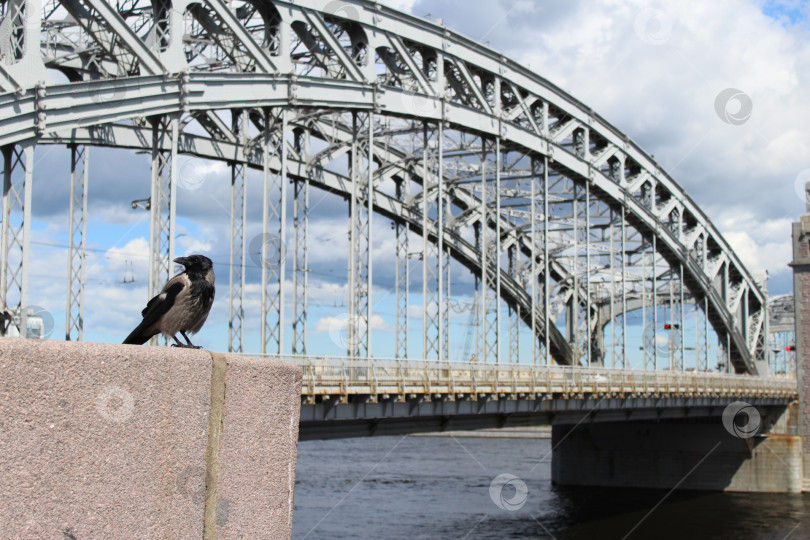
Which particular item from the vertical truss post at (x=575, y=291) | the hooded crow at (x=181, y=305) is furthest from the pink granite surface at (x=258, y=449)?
the vertical truss post at (x=575, y=291)

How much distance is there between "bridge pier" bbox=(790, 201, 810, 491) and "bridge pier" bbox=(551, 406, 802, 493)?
337cm

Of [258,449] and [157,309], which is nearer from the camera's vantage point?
[258,449]

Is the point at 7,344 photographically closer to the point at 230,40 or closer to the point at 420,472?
the point at 230,40

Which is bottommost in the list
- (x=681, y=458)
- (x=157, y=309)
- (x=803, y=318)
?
(x=681, y=458)

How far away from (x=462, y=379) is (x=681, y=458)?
98.0ft

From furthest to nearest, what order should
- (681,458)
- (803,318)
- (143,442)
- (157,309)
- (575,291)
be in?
(803,318), (681,458), (575,291), (157,309), (143,442)

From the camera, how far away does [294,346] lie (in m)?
26.5

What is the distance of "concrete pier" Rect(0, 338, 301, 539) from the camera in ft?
9.86

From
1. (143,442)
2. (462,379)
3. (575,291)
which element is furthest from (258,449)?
(575,291)

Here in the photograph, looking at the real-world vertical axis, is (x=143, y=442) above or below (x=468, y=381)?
above

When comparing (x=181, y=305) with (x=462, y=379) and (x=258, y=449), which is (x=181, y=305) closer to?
(x=258, y=449)

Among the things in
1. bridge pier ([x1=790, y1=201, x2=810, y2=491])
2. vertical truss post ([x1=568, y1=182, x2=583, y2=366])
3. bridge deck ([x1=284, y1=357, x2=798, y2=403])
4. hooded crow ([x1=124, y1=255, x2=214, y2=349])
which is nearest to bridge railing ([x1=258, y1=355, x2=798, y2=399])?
bridge deck ([x1=284, y1=357, x2=798, y2=403])

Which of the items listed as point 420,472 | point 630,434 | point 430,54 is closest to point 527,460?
point 420,472

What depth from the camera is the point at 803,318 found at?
174 feet
